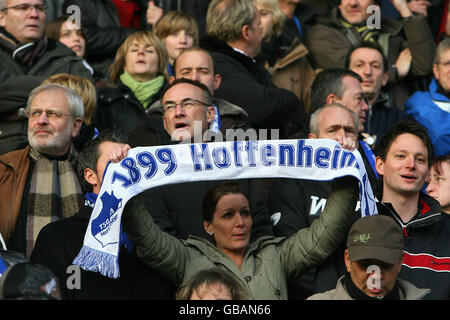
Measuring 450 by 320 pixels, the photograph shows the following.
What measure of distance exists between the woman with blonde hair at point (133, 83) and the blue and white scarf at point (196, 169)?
286 cm

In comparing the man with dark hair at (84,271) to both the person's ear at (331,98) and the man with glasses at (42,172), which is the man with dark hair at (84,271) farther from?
the person's ear at (331,98)

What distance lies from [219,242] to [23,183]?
170cm

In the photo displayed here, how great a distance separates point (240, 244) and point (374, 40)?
4.95 meters

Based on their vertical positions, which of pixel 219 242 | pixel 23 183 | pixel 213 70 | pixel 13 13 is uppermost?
pixel 13 13

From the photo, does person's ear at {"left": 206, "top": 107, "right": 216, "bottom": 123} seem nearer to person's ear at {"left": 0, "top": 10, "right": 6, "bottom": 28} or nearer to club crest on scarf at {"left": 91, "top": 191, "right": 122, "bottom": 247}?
club crest on scarf at {"left": 91, "top": 191, "right": 122, "bottom": 247}

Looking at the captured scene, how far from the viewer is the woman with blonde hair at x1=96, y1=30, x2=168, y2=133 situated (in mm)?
9320

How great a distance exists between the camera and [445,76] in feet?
32.2

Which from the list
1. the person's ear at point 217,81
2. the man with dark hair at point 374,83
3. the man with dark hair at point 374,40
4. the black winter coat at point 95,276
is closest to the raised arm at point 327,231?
the black winter coat at point 95,276

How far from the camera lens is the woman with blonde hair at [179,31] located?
10.3 meters

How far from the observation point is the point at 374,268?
607 centimetres

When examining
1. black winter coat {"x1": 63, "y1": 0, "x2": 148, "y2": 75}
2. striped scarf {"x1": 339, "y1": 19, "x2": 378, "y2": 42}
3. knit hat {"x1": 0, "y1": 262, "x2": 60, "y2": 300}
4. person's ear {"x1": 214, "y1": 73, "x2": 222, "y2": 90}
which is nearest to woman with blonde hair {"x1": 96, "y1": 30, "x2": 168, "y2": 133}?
person's ear {"x1": 214, "y1": 73, "x2": 222, "y2": 90}

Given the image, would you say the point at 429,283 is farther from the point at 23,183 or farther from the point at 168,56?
the point at 168,56

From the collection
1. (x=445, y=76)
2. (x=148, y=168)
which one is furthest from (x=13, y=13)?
(x=445, y=76)
